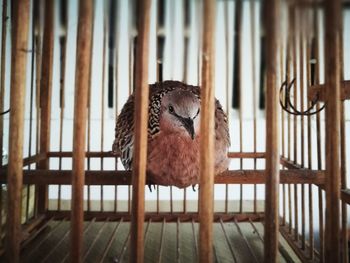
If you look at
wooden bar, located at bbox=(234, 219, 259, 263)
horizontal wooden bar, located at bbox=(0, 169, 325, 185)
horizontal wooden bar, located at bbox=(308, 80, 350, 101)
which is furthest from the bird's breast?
wooden bar, located at bbox=(234, 219, 259, 263)

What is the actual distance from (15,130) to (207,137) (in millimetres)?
326

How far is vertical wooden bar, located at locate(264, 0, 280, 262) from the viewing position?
1.50 feet

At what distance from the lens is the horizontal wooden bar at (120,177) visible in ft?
2.29

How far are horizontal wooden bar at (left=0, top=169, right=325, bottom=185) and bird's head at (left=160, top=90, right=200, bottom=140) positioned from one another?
202 millimetres

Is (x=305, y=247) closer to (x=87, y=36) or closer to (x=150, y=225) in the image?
(x=150, y=225)

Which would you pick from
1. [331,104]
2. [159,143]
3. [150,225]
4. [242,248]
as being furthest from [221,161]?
[150,225]

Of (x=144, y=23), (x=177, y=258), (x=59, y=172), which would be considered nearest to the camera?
(x=144, y=23)

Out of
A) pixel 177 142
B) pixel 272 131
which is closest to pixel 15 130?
pixel 272 131

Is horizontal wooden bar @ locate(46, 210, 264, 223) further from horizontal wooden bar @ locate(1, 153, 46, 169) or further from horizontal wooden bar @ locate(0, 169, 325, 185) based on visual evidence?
horizontal wooden bar @ locate(0, 169, 325, 185)

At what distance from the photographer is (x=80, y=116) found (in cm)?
48

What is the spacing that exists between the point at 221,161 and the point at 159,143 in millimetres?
213

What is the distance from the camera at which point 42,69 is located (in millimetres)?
1499

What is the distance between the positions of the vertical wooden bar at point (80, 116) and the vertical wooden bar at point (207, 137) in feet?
0.61

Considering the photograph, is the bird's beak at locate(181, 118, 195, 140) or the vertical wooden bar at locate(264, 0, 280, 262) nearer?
the vertical wooden bar at locate(264, 0, 280, 262)
